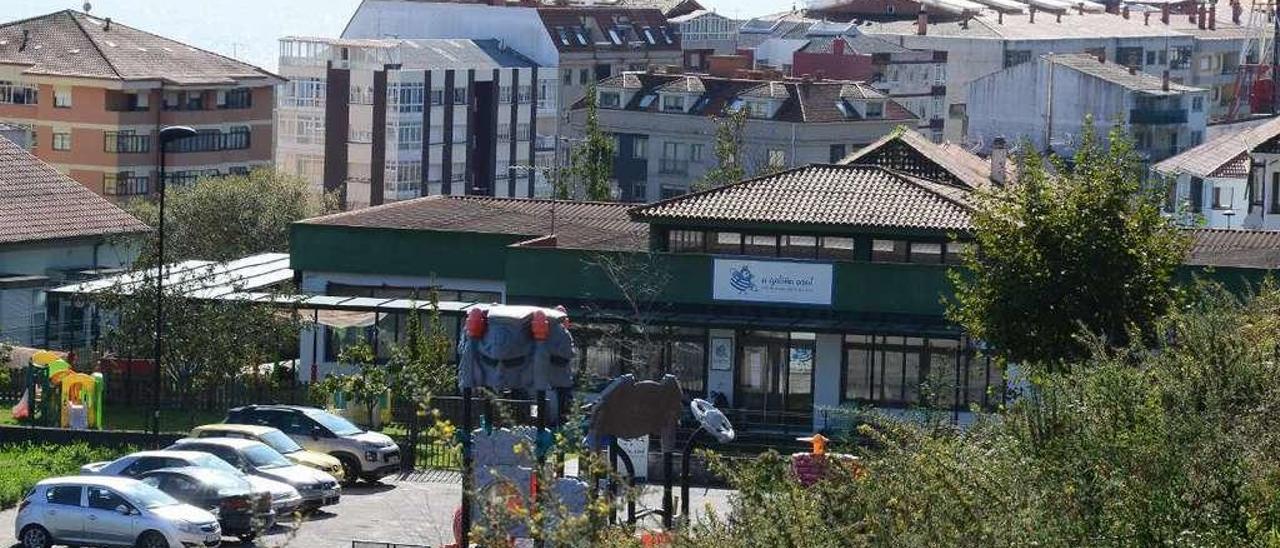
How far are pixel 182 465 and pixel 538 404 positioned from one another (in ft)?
31.8

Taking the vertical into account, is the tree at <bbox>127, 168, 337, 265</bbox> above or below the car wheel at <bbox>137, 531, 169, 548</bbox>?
above

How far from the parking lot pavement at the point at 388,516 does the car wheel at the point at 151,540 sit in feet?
4.08

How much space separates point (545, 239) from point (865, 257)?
21.1 ft

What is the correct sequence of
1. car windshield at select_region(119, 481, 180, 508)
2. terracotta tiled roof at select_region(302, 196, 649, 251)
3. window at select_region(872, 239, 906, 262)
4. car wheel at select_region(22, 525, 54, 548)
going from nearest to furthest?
car windshield at select_region(119, 481, 180, 508), car wheel at select_region(22, 525, 54, 548), window at select_region(872, 239, 906, 262), terracotta tiled roof at select_region(302, 196, 649, 251)

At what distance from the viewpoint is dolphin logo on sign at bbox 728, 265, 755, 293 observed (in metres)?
48.8

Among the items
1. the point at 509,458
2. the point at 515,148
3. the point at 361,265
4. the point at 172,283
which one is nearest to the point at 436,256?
the point at 361,265

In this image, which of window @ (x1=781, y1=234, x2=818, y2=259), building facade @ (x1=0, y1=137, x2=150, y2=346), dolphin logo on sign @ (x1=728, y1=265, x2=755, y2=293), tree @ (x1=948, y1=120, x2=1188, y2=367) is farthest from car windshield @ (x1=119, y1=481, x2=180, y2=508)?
building facade @ (x1=0, y1=137, x2=150, y2=346)

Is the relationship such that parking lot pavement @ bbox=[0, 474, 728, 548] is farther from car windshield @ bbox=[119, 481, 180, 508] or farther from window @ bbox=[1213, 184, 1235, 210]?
window @ bbox=[1213, 184, 1235, 210]

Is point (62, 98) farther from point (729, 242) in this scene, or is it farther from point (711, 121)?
point (729, 242)

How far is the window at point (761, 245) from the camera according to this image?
49.5 meters

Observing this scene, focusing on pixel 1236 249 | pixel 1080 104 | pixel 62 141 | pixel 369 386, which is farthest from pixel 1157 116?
pixel 369 386

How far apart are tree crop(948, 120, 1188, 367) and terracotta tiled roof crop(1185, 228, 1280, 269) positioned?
37.5 ft

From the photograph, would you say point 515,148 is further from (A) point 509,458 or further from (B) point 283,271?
(A) point 509,458

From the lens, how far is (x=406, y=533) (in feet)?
115
